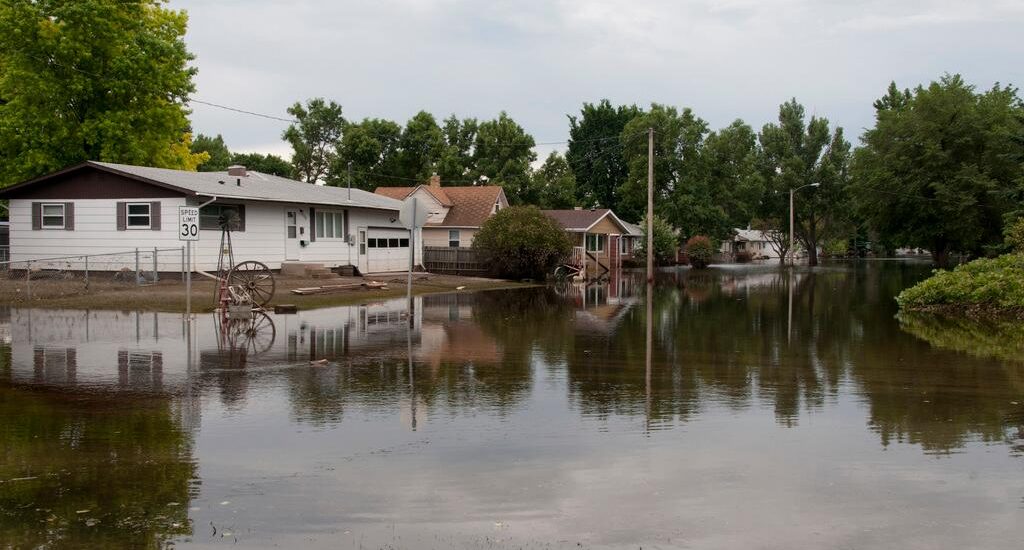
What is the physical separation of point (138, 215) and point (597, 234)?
38.4 metres

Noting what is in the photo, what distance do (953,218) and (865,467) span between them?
58448mm

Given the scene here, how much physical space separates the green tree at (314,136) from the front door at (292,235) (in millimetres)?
48469

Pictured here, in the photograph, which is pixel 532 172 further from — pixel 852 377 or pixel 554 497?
pixel 554 497

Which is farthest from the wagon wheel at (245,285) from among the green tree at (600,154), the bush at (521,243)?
the green tree at (600,154)

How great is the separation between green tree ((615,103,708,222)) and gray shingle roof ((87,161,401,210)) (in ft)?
132

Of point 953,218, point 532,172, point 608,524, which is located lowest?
point 608,524

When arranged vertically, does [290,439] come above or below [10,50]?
below

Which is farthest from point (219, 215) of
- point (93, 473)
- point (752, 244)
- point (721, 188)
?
point (752, 244)

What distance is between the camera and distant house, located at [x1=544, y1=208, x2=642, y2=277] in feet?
203

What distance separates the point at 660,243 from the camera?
229 feet

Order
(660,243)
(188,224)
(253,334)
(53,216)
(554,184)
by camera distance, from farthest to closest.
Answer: (554,184), (660,243), (53,216), (188,224), (253,334)

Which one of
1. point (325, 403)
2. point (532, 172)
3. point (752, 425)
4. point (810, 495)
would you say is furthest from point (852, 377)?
point (532, 172)

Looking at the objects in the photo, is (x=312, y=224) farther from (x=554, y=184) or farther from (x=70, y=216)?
(x=554, y=184)

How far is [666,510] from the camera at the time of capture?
6.55m
